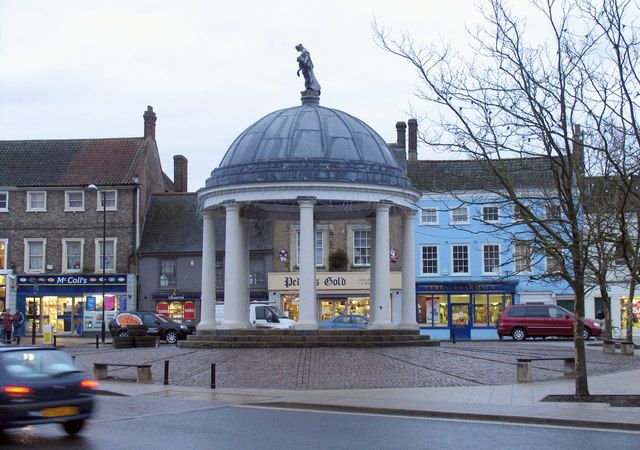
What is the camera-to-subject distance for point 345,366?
25750 mm

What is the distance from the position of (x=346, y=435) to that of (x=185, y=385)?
996cm

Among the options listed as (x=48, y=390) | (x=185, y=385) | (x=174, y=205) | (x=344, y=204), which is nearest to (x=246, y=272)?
(x=344, y=204)

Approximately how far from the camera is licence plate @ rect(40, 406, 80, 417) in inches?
529

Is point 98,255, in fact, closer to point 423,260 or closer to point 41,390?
point 423,260

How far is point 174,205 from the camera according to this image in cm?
6200

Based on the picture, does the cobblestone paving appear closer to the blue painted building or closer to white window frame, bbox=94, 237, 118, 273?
the blue painted building

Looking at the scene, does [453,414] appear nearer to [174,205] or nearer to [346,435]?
[346,435]

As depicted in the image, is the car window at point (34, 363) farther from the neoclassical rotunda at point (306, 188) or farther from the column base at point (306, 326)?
the neoclassical rotunda at point (306, 188)

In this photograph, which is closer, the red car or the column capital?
the column capital

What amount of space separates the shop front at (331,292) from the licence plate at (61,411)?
43.4m

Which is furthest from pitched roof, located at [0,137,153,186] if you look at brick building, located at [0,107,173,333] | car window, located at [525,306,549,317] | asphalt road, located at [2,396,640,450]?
asphalt road, located at [2,396,640,450]

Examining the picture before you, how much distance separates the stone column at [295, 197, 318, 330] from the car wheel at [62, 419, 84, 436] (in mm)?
17764

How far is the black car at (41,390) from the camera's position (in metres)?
13.1

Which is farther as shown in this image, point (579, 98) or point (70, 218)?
point (70, 218)
